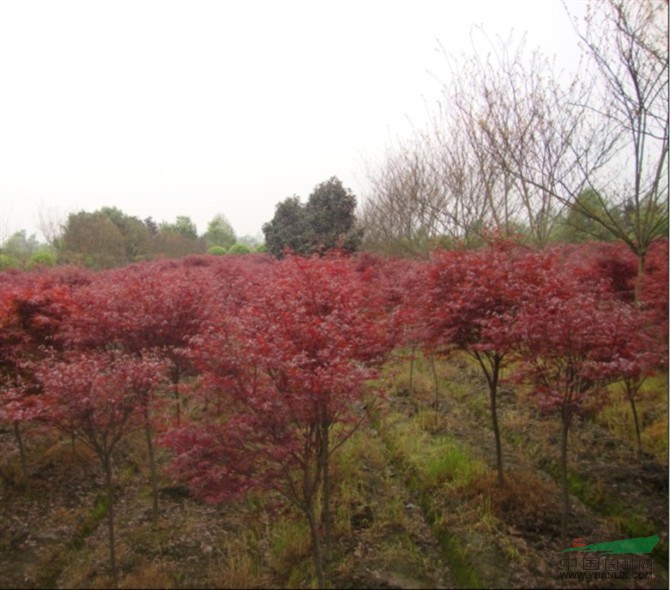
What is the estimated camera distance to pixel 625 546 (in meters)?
4.27

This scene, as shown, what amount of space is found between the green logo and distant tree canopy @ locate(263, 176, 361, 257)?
1609 centimetres

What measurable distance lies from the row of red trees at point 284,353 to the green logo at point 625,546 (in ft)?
1.71

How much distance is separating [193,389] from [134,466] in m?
2.39

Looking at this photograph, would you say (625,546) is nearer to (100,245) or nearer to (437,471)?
(437,471)

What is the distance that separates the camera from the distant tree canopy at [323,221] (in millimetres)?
20219

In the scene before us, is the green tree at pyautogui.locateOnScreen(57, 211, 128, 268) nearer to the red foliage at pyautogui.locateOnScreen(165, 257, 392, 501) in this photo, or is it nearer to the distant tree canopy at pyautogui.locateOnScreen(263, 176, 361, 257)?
the distant tree canopy at pyautogui.locateOnScreen(263, 176, 361, 257)

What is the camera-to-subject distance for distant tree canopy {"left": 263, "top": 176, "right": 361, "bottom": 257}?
20219 millimetres

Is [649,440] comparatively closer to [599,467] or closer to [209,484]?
[599,467]

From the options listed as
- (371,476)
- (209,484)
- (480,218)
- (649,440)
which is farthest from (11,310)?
(480,218)

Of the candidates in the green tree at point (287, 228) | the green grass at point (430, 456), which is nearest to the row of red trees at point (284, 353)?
the green grass at point (430, 456)

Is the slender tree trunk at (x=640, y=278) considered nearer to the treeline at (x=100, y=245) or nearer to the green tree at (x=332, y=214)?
the green tree at (x=332, y=214)

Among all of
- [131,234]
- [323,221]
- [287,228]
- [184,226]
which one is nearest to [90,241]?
[131,234]

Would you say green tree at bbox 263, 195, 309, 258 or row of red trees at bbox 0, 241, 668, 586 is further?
green tree at bbox 263, 195, 309, 258

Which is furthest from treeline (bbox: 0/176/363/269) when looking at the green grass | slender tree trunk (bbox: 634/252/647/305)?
slender tree trunk (bbox: 634/252/647/305)
